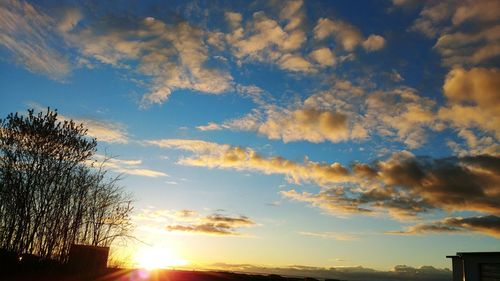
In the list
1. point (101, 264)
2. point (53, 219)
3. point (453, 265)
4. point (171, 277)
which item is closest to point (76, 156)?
point (53, 219)

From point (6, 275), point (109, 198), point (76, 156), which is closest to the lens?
point (6, 275)

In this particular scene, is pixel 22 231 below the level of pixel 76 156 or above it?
below

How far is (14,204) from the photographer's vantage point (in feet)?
86.3

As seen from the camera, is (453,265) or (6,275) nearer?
(6,275)

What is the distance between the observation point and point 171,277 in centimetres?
2558

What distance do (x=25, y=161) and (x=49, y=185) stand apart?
2.18 metres

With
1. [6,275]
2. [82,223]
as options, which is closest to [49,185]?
[82,223]

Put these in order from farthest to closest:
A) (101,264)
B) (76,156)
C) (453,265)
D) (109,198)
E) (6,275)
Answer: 1. (109,198)
2. (453,265)
3. (76,156)
4. (101,264)
5. (6,275)

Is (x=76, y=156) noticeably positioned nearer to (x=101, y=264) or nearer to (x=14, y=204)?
(x=14, y=204)

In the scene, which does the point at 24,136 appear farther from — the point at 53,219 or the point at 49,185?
the point at 53,219

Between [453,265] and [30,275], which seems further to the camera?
[453,265]

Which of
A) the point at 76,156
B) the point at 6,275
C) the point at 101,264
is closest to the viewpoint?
the point at 6,275

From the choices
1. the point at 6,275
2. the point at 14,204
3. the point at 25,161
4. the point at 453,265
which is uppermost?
the point at 25,161

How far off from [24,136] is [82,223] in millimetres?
8162
